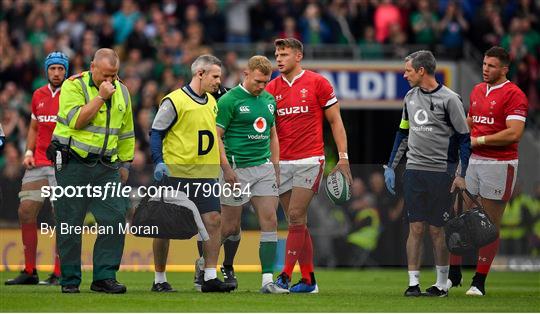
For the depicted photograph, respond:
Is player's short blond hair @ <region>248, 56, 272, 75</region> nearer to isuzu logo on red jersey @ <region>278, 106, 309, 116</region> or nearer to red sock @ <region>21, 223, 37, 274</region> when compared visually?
isuzu logo on red jersey @ <region>278, 106, 309, 116</region>

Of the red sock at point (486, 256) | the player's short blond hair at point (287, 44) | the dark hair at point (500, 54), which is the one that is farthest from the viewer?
the dark hair at point (500, 54)

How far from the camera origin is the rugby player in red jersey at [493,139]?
51.7 feet

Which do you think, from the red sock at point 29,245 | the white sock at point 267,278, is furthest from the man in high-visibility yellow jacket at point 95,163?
the white sock at point 267,278

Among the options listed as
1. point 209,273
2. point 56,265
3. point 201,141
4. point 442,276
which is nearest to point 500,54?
point 442,276

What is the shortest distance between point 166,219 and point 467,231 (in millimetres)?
2994

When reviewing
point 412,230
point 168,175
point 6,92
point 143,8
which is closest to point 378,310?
point 412,230

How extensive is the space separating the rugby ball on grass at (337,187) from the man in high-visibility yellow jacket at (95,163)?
2.14 meters

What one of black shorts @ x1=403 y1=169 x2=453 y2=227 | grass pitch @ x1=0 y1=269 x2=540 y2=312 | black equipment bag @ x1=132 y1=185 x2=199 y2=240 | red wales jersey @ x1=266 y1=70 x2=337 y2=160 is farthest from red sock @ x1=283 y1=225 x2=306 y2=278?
black shorts @ x1=403 y1=169 x2=453 y2=227

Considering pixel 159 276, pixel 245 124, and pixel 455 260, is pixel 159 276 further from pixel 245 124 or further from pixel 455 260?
pixel 455 260

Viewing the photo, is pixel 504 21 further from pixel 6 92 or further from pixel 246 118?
pixel 246 118

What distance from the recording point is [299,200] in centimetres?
1544

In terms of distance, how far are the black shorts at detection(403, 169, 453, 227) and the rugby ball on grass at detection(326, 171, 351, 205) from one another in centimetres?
69

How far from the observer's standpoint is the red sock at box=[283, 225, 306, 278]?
50.4 feet

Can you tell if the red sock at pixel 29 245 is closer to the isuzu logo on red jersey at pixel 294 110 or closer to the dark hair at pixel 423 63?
the isuzu logo on red jersey at pixel 294 110
